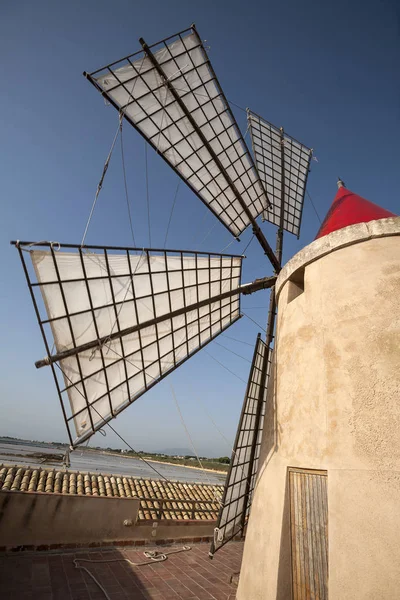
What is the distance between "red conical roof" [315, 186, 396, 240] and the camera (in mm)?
6652

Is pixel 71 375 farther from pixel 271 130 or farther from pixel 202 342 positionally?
pixel 271 130

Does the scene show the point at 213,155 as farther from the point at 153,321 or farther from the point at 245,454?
the point at 245,454

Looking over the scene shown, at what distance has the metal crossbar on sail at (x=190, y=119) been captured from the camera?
21.3 feet

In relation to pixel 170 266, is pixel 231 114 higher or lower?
higher

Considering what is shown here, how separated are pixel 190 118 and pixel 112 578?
1065 cm

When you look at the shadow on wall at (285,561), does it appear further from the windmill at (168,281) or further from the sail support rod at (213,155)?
the sail support rod at (213,155)

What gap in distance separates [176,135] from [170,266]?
341 centimetres

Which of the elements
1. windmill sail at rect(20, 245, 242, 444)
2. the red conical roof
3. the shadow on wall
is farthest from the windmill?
the shadow on wall

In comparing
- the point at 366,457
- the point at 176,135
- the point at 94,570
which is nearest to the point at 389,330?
the point at 366,457

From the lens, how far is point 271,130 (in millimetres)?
10562

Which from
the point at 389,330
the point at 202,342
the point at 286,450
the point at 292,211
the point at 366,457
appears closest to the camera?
the point at 366,457

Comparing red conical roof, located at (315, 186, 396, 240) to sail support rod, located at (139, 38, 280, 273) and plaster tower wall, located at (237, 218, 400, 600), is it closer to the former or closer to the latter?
plaster tower wall, located at (237, 218, 400, 600)

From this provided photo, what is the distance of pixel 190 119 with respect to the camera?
7395mm

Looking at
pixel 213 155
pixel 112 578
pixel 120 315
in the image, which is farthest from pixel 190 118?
pixel 112 578
